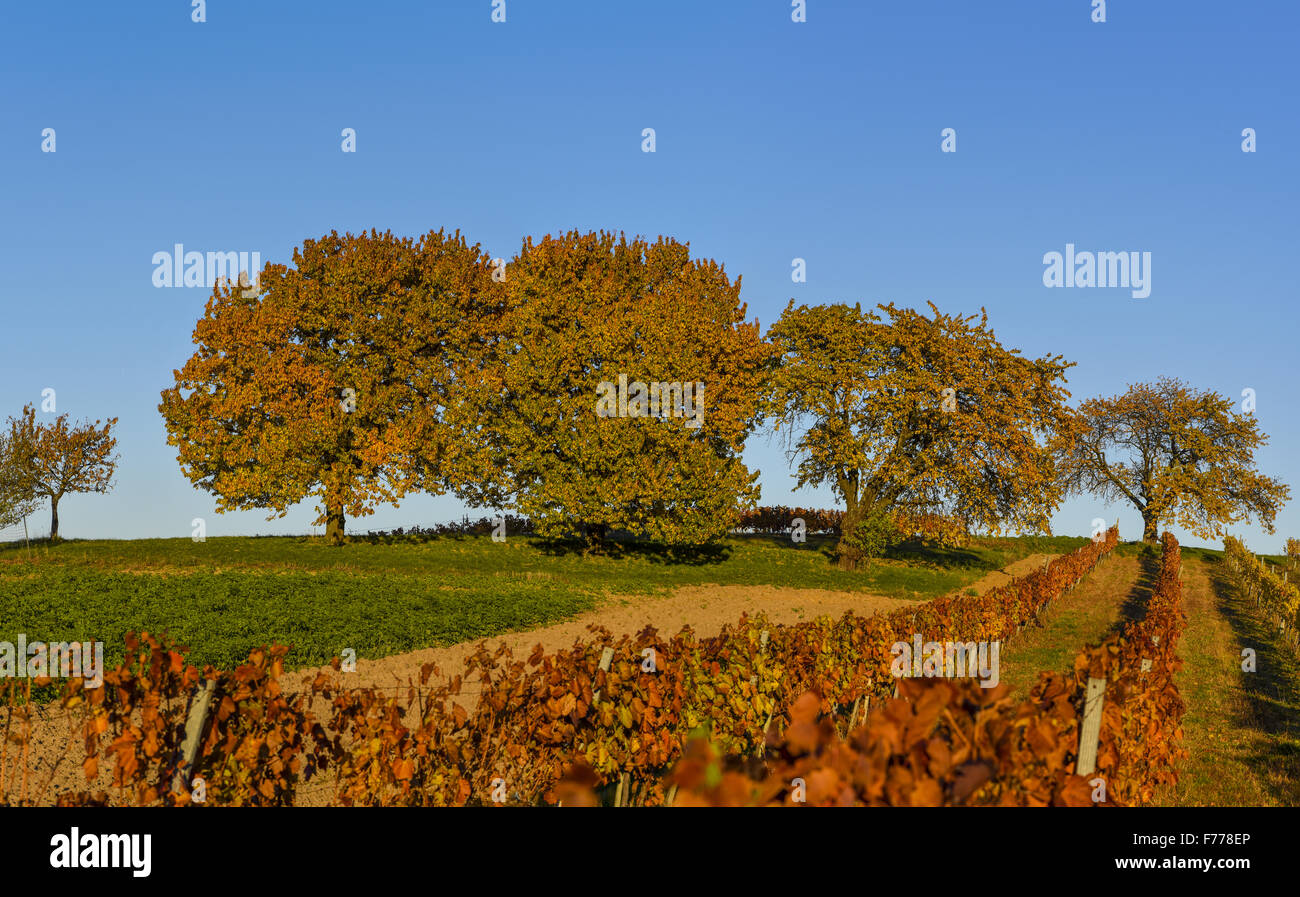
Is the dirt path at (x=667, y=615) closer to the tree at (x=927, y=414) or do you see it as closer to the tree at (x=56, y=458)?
the tree at (x=927, y=414)

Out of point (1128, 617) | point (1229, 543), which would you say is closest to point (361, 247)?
point (1128, 617)

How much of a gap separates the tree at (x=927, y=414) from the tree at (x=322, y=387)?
1572cm

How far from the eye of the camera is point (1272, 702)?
597 inches

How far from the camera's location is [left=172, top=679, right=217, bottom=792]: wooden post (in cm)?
595

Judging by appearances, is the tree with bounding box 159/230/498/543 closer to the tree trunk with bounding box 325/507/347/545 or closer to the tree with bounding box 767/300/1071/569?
the tree trunk with bounding box 325/507/347/545

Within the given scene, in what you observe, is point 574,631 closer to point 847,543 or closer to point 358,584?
point 358,584

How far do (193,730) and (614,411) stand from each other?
2630 centimetres

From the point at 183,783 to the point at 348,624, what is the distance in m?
12.1

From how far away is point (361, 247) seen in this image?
38.5 meters

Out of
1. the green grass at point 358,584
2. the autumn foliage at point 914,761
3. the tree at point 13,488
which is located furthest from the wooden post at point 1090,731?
the tree at point 13,488

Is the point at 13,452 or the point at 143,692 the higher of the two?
the point at 13,452
